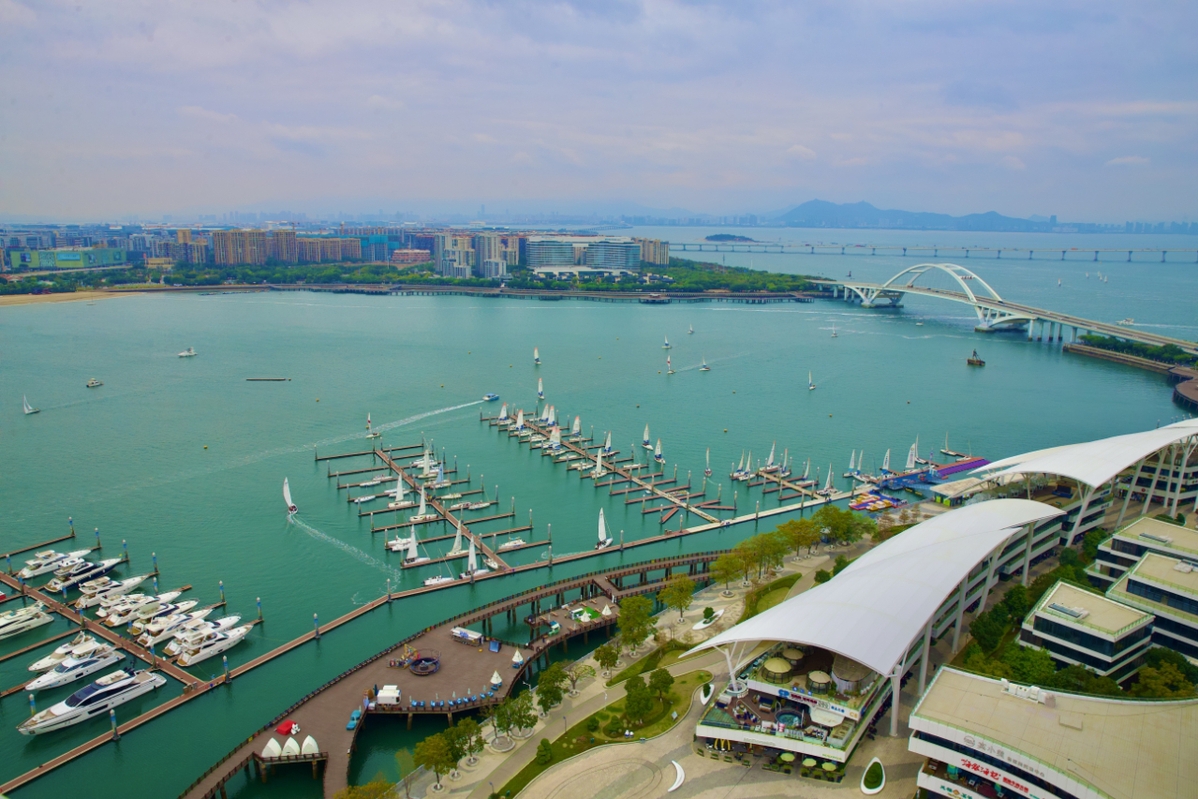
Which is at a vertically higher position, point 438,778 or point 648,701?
point 648,701

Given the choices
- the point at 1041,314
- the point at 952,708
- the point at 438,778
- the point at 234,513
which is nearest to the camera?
the point at 952,708

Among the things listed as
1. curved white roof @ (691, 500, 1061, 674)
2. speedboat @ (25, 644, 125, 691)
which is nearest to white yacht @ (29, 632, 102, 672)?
speedboat @ (25, 644, 125, 691)

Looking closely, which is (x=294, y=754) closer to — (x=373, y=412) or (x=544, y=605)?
(x=544, y=605)

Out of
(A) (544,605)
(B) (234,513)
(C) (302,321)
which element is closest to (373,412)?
(B) (234,513)

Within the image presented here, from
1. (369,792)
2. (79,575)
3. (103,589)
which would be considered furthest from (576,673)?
(79,575)

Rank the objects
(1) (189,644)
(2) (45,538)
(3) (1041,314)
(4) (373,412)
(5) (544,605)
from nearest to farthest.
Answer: (1) (189,644) < (5) (544,605) < (2) (45,538) < (4) (373,412) < (3) (1041,314)

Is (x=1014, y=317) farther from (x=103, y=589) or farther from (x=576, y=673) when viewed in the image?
(x=103, y=589)

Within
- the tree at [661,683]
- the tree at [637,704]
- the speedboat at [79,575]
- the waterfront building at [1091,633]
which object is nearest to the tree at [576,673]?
the tree at [637,704]
